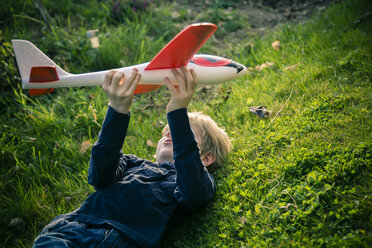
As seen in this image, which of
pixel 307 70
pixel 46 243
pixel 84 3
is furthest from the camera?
pixel 84 3

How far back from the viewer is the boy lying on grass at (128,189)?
68.2 inches

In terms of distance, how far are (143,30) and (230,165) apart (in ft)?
10.4

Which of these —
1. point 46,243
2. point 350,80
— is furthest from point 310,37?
point 46,243

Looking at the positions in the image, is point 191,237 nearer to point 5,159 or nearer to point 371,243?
point 371,243

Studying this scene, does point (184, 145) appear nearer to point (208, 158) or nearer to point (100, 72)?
point (208, 158)

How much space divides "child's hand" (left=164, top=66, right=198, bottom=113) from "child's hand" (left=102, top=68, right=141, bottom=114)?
0.72 feet

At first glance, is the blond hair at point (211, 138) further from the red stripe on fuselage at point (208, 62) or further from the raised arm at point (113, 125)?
the raised arm at point (113, 125)

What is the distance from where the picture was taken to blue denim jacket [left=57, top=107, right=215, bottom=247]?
1.75 m

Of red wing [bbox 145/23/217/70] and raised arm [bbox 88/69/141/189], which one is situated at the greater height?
red wing [bbox 145/23/217/70]

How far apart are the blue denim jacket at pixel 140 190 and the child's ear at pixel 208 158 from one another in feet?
0.99

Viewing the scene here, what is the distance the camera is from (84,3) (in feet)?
17.7

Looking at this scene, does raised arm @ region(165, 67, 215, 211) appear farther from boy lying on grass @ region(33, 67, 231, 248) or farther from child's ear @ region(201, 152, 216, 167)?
child's ear @ region(201, 152, 216, 167)

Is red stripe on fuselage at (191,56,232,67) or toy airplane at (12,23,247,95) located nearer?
toy airplane at (12,23,247,95)

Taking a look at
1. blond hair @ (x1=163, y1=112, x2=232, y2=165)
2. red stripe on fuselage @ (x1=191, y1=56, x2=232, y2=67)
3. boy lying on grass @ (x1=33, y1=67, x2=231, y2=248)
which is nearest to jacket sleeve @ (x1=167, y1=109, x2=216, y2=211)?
boy lying on grass @ (x1=33, y1=67, x2=231, y2=248)
